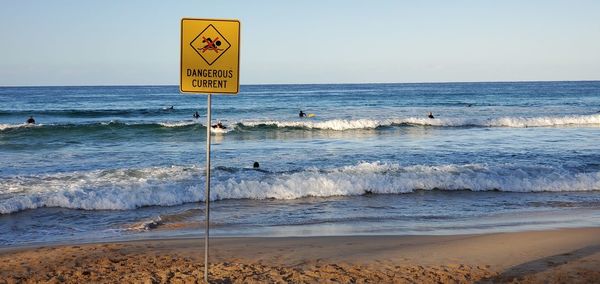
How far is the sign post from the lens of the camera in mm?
5738

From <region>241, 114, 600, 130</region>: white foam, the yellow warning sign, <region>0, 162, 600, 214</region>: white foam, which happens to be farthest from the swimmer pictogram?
<region>241, 114, 600, 130</region>: white foam

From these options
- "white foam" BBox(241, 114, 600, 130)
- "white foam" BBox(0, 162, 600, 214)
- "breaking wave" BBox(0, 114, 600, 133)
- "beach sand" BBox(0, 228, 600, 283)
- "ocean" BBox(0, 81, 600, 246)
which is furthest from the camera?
"white foam" BBox(241, 114, 600, 130)

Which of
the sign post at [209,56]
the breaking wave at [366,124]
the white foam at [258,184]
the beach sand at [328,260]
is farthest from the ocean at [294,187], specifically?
the breaking wave at [366,124]

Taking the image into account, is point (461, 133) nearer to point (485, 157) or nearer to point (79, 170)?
point (485, 157)

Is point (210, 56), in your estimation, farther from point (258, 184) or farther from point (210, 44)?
point (258, 184)

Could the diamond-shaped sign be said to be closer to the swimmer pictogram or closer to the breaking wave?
the swimmer pictogram

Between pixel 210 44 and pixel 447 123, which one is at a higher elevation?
pixel 210 44

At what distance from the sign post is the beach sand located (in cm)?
232

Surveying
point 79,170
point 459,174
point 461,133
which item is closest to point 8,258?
point 79,170

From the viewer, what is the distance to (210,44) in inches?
227

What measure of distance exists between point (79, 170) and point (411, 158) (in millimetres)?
10516

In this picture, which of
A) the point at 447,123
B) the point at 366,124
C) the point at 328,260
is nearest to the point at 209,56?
the point at 328,260

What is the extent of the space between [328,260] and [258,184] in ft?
20.9

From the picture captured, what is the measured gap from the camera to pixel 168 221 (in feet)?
36.2
